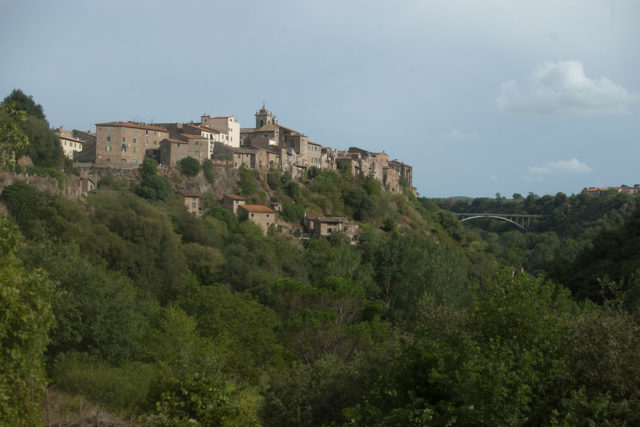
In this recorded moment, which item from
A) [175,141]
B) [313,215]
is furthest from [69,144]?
[313,215]

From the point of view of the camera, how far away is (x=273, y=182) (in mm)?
71750

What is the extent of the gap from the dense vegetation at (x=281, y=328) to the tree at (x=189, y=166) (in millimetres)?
4862

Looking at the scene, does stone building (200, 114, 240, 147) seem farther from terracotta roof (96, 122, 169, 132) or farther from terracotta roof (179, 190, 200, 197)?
terracotta roof (179, 190, 200, 197)

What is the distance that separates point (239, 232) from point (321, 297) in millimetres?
25626

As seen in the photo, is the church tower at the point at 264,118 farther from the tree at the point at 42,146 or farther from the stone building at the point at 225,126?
the tree at the point at 42,146

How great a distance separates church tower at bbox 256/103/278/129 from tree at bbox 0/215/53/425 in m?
79.9

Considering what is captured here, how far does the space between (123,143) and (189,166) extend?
7450mm

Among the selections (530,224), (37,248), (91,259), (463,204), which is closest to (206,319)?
(37,248)

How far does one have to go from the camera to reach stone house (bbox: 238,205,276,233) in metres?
61.6

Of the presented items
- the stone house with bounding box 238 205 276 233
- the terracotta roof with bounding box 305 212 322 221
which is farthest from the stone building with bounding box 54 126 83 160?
the terracotta roof with bounding box 305 212 322 221

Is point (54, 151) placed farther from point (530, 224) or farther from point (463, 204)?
point (463, 204)

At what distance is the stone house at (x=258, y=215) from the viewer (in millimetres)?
61575

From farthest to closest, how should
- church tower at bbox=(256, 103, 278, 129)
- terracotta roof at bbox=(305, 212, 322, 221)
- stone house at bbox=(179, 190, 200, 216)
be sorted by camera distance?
church tower at bbox=(256, 103, 278, 129) → terracotta roof at bbox=(305, 212, 322, 221) → stone house at bbox=(179, 190, 200, 216)

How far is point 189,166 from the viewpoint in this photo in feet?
206
